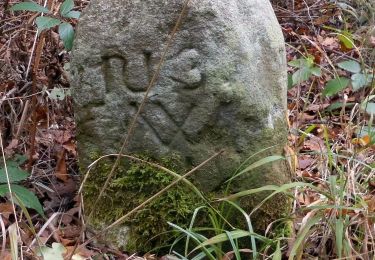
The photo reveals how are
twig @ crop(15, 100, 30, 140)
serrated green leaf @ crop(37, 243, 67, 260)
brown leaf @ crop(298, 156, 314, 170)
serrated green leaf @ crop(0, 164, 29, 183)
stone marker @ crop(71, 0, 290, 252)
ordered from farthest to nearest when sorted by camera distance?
brown leaf @ crop(298, 156, 314, 170), twig @ crop(15, 100, 30, 140), serrated green leaf @ crop(0, 164, 29, 183), stone marker @ crop(71, 0, 290, 252), serrated green leaf @ crop(37, 243, 67, 260)

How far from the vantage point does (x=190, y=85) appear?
2.12m

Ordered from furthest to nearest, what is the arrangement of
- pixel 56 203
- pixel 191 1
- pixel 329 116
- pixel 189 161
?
1. pixel 329 116
2. pixel 56 203
3. pixel 189 161
4. pixel 191 1

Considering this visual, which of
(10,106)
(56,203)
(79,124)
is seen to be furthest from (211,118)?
(10,106)

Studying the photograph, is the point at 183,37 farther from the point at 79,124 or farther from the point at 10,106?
the point at 10,106

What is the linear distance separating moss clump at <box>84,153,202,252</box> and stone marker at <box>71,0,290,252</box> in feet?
0.13

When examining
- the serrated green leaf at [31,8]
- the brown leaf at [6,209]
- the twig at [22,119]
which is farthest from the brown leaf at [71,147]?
the serrated green leaf at [31,8]

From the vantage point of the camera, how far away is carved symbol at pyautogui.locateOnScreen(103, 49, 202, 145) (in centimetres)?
213

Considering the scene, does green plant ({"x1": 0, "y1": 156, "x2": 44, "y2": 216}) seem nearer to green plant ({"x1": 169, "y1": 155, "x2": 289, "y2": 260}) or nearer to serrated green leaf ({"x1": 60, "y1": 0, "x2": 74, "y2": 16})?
green plant ({"x1": 169, "y1": 155, "x2": 289, "y2": 260})

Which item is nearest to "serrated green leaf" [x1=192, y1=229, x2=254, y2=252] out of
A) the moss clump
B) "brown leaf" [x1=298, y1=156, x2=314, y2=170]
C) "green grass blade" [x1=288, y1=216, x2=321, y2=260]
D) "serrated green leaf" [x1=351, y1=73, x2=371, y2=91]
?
"green grass blade" [x1=288, y1=216, x2=321, y2=260]

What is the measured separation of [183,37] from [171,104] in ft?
0.71

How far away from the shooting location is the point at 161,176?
2248 millimetres

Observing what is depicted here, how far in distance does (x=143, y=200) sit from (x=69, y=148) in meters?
0.65

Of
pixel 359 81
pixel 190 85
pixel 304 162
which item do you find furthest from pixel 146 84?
pixel 359 81

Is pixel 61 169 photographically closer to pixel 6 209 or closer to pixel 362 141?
pixel 6 209
